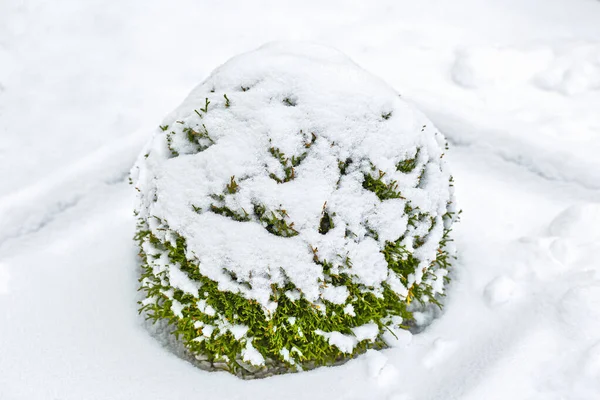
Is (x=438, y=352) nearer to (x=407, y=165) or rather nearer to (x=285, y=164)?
(x=407, y=165)

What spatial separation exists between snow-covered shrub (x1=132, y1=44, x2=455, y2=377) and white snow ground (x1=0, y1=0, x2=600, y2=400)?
433 millimetres

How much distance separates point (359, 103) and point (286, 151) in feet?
1.15

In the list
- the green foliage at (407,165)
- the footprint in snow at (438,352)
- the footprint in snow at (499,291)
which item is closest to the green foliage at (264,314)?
the footprint in snow at (438,352)

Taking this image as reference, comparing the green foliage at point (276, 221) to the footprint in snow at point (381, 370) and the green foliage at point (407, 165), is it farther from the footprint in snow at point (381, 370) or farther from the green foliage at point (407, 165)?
the footprint in snow at point (381, 370)

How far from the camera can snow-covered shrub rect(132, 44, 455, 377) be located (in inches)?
77.3

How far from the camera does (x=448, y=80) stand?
156 inches

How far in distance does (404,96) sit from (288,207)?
218 centimetres

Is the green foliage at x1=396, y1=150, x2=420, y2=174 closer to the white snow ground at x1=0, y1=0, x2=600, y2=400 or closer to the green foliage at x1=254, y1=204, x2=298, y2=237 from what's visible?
the green foliage at x1=254, y1=204, x2=298, y2=237

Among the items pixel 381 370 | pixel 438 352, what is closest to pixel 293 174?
pixel 381 370

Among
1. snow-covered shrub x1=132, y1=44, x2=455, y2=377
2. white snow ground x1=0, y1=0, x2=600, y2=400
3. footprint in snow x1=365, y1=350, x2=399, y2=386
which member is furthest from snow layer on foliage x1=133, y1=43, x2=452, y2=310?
white snow ground x1=0, y1=0, x2=600, y2=400

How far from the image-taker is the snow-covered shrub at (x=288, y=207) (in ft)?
6.44

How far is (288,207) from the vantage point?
1.94 m

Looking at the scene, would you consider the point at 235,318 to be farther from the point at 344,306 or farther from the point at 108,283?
the point at 108,283

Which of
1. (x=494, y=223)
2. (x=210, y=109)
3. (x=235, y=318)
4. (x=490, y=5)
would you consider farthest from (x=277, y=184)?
(x=490, y=5)
